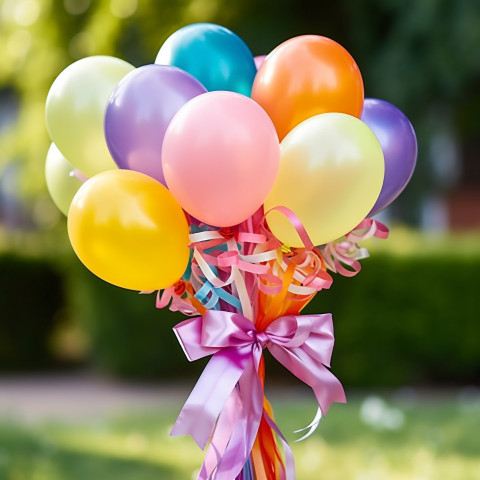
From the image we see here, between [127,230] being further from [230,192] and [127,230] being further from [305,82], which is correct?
[305,82]

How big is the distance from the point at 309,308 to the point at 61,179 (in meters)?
4.24

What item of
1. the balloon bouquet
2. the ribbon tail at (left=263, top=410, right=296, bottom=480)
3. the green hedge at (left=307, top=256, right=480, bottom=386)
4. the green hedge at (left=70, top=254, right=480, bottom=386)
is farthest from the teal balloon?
the green hedge at (left=307, top=256, right=480, bottom=386)

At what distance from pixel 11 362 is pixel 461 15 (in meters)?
5.89

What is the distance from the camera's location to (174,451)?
4.63m

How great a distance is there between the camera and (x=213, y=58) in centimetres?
208

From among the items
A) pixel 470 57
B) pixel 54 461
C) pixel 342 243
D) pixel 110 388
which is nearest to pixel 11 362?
pixel 110 388

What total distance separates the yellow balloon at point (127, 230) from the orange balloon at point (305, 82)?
40 centimetres

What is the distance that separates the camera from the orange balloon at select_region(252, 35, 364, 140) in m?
1.94

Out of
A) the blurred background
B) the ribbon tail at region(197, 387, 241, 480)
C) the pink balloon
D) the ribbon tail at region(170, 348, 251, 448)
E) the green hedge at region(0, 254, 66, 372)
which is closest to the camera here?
the pink balloon

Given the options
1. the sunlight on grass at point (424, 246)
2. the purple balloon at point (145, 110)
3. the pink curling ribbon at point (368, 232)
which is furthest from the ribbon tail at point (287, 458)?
the sunlight on grass at point (424, 246)

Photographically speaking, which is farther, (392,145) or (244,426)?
(392,145)

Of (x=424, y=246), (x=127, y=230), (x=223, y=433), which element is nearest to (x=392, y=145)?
(x=127, y=230)

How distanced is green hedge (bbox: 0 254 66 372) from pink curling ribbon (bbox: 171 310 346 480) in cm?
619

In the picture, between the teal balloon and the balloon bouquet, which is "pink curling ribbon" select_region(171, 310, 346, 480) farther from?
the teal balloon
